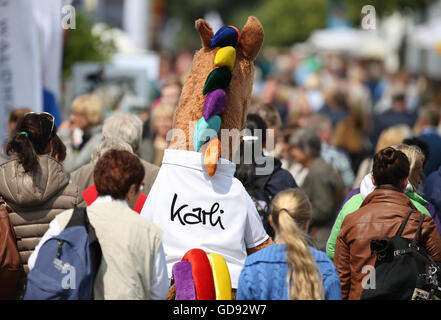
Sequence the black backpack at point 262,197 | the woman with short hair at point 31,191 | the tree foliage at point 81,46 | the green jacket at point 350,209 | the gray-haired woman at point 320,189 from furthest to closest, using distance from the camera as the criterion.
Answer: the tree foliage at point 81,46 < the gray-haired woman at point 320,189 < the black backpack at point 262,197 < the green jacket at point 350,209 < the woman with short hair at point 31,191

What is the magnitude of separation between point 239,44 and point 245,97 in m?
0.32

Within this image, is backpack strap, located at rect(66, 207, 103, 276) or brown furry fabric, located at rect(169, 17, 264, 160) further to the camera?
brown furry fabric, located at rect(169, 17, 264, 160)

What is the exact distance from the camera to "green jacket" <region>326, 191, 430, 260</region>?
493cm

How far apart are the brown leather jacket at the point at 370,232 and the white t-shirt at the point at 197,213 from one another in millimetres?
585

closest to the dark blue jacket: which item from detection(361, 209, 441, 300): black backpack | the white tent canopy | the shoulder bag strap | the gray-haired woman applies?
detection(361, 209, 441, 300): black backpack

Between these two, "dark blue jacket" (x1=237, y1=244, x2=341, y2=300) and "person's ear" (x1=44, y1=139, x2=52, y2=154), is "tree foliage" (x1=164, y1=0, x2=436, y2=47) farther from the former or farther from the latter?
"dark blue jacket" (x1=237, y1=244, x2=341, y2=300)

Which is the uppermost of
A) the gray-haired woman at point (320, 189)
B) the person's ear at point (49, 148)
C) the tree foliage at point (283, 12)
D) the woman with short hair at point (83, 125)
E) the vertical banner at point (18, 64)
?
the tree foliage at point (283, 12)

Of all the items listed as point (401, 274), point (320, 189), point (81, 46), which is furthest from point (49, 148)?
point (81, 46)

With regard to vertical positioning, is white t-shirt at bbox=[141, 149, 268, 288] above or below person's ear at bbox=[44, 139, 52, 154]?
below

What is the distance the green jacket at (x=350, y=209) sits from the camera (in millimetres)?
4926

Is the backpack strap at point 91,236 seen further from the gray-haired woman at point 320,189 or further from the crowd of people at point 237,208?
the gray-haired woman at point 320,189

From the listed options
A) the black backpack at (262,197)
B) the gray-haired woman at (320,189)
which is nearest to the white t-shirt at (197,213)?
the black backpack at (262,197)

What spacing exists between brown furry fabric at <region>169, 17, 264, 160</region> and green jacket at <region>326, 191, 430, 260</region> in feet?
2.75
